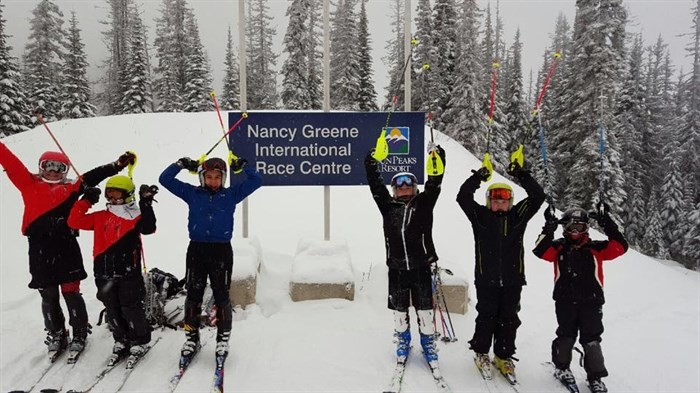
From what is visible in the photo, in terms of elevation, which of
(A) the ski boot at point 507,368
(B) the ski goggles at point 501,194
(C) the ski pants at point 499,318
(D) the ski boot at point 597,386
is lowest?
(D) the ski boot at point 597,386

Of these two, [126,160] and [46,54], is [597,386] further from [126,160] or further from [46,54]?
[46,54]

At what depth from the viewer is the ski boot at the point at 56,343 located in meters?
4.64

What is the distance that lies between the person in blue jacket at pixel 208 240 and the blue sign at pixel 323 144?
2.00m

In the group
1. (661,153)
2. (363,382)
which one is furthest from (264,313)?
(661,153)

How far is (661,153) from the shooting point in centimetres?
3388

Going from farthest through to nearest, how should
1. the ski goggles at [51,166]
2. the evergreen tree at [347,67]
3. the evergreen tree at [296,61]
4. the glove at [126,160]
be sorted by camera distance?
the evergreen tree at [347,67], the evergreen tree at [296,61], the glove at [126,160], the ski goggles at [51,166]

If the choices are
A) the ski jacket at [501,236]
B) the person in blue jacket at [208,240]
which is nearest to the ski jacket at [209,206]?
the person in blue jacket at [208,240]

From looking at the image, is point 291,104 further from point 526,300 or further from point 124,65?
point 526,300

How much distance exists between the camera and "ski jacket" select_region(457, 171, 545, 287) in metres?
4.51

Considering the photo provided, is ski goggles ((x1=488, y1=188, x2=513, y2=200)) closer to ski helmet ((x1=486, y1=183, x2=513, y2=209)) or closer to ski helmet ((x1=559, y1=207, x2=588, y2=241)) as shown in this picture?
ski helmet ((x1=486, y1=183, x2=513, y2=209))

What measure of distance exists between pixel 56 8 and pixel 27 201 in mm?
38664

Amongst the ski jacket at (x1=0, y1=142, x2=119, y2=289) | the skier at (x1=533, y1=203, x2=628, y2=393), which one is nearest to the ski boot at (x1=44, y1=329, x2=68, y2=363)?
the ski jacket at (x1=0, y1=142, x2=119, y2=289)

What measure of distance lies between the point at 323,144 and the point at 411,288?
9.68 ft

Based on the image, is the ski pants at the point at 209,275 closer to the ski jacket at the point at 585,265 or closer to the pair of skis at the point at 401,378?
the pair of skis at the point at 401,378
